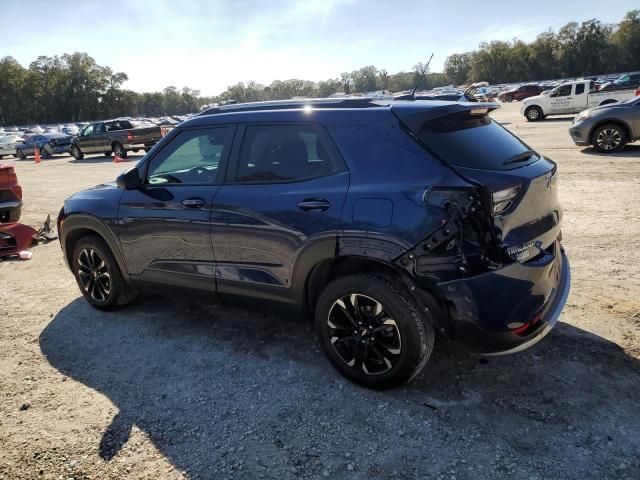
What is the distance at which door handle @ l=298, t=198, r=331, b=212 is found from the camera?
9.91ft

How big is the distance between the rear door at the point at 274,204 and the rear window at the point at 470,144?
58 cm

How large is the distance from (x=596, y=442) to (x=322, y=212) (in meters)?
1.96

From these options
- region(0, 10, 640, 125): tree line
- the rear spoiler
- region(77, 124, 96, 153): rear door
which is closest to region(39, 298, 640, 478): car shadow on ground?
the rear spoiler

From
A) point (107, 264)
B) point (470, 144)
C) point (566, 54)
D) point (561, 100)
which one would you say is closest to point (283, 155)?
point (470, 144)

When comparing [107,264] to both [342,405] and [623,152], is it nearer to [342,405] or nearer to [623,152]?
[342,405]

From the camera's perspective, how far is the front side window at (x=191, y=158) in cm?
367

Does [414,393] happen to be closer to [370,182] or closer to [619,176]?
[370,182]

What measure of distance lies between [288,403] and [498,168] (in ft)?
6.34

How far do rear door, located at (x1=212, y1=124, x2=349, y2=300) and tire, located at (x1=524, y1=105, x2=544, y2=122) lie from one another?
23.5 metres

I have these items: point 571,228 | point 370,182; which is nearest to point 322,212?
point 370,182

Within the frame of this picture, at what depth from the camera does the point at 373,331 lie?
3.02m

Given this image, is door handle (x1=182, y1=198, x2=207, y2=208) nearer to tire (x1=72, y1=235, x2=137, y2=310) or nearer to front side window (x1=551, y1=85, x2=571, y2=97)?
tire (x1=72, y1=235, x2=137, y2=310)

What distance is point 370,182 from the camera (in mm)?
2895

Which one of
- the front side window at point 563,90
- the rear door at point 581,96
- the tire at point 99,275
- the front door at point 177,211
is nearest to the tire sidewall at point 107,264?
the tire at point 99,275
